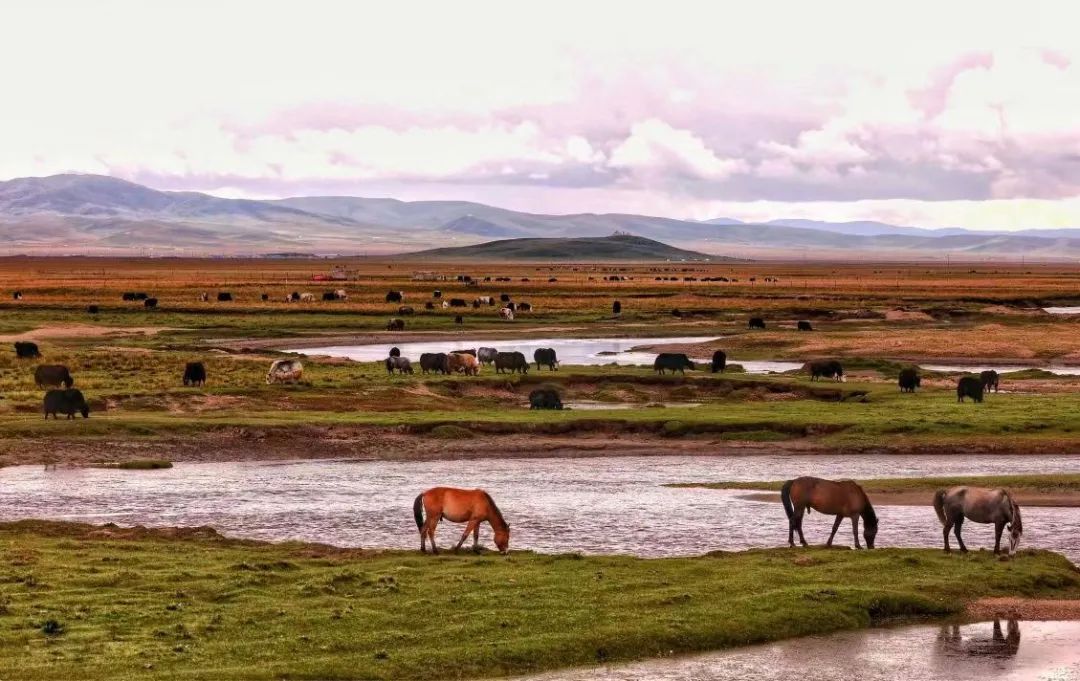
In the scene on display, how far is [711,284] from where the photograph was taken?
6068 inches

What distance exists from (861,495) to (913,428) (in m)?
17.0

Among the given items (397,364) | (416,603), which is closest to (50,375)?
(397,364)

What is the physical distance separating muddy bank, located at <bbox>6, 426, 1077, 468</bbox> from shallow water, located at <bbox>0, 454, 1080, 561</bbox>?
0.82 m

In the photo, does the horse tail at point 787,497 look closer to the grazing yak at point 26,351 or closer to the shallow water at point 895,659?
the shallow water at point 895,659

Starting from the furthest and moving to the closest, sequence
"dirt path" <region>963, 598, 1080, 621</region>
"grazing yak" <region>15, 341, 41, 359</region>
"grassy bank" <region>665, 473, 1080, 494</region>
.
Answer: "grazing yak" <region>15, 341, 41, 359</region>
"grassy bank" <region>665, 473, 1080, 494</region>
"dirt path" <region>963, 598, 1080, 621</region>

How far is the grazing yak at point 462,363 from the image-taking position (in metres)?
52.8

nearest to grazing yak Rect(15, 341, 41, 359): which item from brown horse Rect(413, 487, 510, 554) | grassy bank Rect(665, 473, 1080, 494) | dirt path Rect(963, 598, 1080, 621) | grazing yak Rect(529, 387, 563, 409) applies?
grazing yak Rect(529, 387, 563, 409)

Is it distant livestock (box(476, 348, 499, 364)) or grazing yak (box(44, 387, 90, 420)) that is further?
distant livestock (box(476, 348, 499, 364))

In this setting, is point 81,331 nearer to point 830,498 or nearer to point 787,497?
point 787,497

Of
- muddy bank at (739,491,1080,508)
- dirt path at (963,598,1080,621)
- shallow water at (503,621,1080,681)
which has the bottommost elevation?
shallow water at (503,621,1080,681)

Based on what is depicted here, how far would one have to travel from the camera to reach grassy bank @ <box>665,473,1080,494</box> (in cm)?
2995

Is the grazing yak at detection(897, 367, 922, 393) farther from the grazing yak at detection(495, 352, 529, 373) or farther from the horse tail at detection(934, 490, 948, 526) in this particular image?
the horse tail at detection(934, 490, 948, 526)

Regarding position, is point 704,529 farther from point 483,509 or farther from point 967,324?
point 967,324

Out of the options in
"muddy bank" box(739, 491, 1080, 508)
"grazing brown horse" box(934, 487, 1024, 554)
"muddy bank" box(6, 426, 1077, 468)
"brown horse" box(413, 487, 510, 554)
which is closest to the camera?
"brown horse" box(413, 487, 510, 554)
